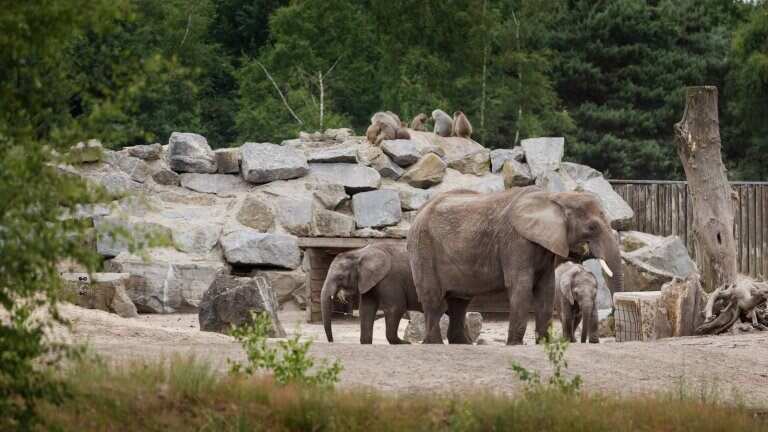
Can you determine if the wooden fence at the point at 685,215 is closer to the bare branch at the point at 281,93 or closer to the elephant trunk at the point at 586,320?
the elephant trunk at the point at 586,320

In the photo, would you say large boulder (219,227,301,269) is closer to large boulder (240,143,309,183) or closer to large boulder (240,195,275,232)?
large boulder (240,195,275,232)

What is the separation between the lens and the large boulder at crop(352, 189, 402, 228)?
2580 cm

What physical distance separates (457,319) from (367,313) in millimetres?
1734

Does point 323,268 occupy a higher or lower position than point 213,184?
lower

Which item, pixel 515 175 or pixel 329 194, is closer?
pixel 329 194

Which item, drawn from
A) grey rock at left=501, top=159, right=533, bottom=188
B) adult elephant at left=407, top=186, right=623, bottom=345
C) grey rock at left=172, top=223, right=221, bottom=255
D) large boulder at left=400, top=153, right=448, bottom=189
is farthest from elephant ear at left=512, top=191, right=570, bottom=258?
large boulder at left=400, top=153, right=448, bottom=189

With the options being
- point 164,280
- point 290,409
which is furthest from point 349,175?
point 290,409

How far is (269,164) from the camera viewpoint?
26.6 m

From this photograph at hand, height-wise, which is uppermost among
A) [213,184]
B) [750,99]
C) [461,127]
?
[750,99]

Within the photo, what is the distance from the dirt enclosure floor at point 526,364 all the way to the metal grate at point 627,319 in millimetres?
1915

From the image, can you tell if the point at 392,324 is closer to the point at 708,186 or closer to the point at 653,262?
the point at 708,186

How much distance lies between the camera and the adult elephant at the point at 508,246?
13.8 meters

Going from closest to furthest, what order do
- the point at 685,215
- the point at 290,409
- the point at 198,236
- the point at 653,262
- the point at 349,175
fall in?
the point at 290,409 < the point at 198,236 < the point at 653,262 < the point at 349,175 < the point at 685,215

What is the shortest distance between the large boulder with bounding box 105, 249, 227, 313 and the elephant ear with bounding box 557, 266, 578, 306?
6.86 metres
